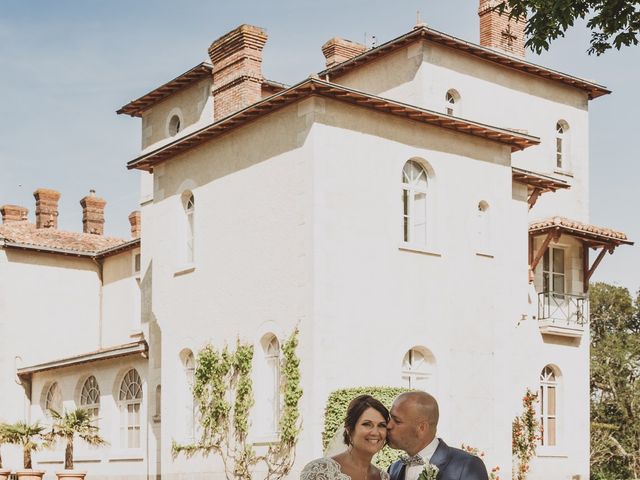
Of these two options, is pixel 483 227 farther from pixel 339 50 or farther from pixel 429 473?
pixel 429 473

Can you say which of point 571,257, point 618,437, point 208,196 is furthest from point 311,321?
point 618,437

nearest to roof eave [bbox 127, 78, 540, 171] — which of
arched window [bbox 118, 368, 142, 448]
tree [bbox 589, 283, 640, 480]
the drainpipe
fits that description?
arched window [bbox 118, 368, 142, 448]

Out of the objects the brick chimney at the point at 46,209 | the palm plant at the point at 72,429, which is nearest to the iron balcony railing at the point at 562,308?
the palm plant at the point at 72,429

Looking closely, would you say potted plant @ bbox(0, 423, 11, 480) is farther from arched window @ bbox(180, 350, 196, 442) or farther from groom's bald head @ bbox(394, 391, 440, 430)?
groom's bald head @ bbox(394, 391, 440, 430)

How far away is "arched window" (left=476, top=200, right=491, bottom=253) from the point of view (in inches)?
806

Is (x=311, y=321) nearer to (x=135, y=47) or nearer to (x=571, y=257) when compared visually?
(x=135, y=47)

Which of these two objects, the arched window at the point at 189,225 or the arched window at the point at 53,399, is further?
the arched window at the point at 53,399

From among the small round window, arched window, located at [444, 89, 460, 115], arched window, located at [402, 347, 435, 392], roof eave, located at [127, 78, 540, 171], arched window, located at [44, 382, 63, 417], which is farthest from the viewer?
arched window, located at [44, 382, 63, 417]

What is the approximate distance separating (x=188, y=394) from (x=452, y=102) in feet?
31.2

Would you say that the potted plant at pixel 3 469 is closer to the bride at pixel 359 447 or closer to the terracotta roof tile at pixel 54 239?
the terracotta roof tile at pixel 54 239

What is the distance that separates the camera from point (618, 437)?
133ft

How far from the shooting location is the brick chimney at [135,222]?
34994 mm

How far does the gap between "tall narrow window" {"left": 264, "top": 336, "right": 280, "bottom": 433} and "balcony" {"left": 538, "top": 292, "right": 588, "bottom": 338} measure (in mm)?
7667

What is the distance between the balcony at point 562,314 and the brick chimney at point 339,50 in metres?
7.92
